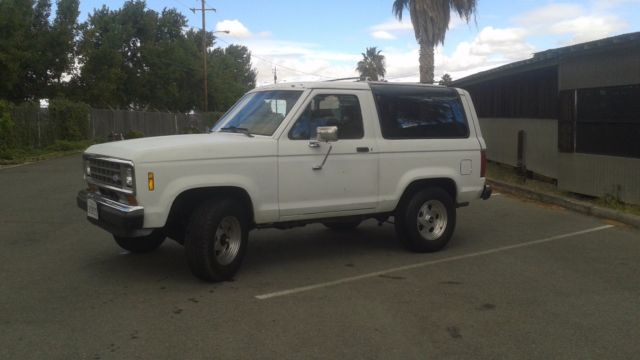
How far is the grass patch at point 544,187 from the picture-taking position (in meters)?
10.4

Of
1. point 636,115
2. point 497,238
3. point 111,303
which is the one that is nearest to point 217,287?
point 111,303

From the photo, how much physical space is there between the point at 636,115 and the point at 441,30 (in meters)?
13.9

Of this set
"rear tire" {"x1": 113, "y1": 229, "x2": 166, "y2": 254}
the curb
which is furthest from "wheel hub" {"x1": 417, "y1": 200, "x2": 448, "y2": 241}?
the curb

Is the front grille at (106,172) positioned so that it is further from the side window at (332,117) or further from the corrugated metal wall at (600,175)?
the corrugated metal wall at (600,175)

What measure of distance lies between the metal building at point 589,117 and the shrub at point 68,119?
1986 cm

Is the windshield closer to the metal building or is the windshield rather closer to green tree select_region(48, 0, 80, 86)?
the metal building

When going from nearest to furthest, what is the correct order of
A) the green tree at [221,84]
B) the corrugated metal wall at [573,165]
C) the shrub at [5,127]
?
the corrugated metal wall at [573,165] < the shrub at [5,127] < the green tree at [221,84]

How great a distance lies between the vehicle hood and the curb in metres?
6.01

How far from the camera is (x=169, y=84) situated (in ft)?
184

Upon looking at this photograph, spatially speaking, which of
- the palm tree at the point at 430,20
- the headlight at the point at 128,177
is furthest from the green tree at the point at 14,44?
the headlight at the point at 128,177

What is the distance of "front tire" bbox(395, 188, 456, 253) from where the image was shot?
7734 millimetres

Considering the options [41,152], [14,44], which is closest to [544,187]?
[41,152]

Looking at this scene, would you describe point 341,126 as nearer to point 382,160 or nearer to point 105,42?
point 382,160

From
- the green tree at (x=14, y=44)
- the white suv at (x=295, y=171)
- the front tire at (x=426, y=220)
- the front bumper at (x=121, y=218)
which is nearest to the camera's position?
the front bumper at (x=121, y=218)
